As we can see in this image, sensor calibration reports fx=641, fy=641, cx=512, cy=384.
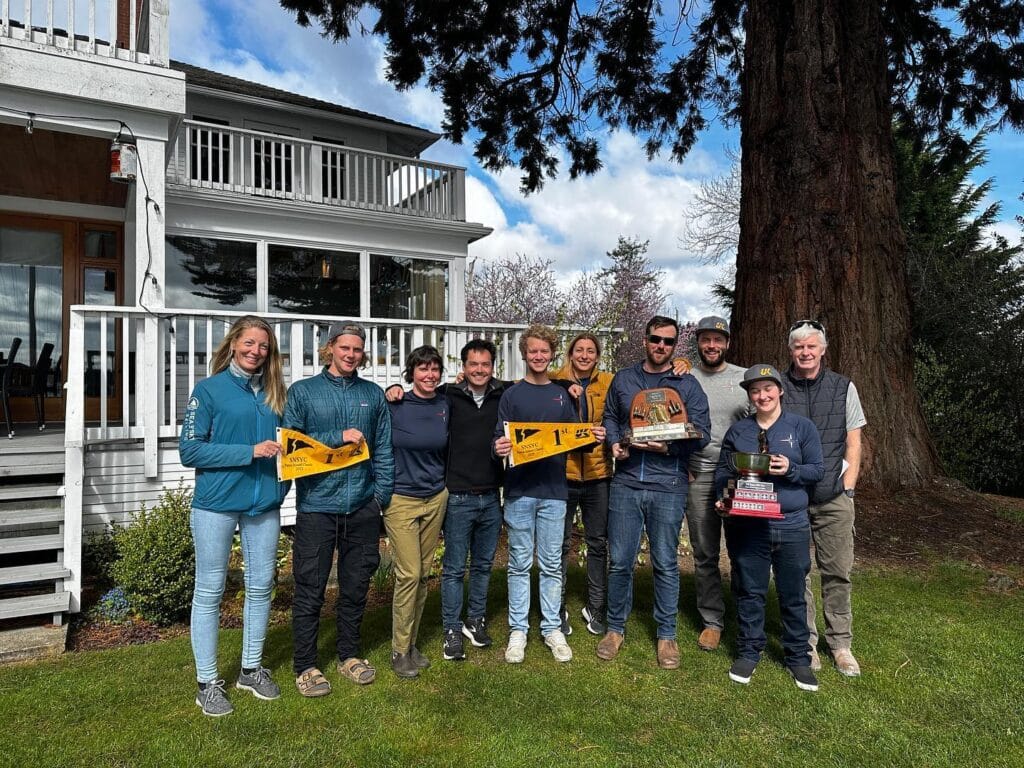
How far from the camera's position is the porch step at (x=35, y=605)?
4406mm

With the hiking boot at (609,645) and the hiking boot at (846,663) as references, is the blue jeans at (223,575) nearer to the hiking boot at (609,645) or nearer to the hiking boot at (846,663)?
the hiking boot at (609,645)

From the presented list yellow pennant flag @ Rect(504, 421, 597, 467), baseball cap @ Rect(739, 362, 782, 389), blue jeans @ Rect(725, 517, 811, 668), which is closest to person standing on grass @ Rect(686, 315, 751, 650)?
blue jeans @ Rect(725, 517, 811, 668)

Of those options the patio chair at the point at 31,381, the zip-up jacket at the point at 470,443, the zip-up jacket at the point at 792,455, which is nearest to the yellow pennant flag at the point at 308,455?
the zip-up jacket at the point at 470,443

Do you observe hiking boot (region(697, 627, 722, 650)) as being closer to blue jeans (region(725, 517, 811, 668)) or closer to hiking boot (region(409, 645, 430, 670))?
blue jeans (region(725, 517, 811, 668))

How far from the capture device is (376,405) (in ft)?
11.8

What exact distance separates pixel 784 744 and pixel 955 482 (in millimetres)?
5666

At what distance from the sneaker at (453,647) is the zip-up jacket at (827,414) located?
88.9 inches

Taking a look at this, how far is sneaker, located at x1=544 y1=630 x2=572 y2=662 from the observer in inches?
153

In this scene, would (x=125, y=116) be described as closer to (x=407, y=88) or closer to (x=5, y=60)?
(x=5, y=60)

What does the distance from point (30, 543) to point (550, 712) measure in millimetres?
4170

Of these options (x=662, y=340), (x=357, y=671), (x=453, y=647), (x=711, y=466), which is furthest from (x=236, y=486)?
(x=711, y=466)

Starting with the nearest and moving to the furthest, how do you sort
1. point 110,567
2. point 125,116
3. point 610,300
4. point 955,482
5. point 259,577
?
point 259,577
point 110,567
point 125,116
point 955,482
point 610,300

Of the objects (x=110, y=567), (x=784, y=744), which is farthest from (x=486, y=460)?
(x=110, y=567)

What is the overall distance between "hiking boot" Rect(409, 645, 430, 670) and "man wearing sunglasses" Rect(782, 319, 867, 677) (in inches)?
88.2
